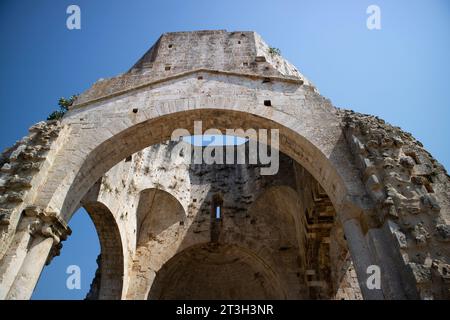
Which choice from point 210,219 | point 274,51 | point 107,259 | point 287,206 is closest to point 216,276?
point 210,219

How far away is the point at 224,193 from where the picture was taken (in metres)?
12.1

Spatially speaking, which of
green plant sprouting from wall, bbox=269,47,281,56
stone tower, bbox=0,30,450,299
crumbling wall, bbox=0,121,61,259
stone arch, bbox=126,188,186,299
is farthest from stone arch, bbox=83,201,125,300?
green plant sprouting from wall, bbox=269,47,281,56

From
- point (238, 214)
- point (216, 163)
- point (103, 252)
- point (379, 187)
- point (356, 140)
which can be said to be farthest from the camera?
point (216, 163)

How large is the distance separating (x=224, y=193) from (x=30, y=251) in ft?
26.9

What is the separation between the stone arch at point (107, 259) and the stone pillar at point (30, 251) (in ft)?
13.3

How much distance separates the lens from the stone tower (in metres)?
4.07

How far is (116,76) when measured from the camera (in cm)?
722

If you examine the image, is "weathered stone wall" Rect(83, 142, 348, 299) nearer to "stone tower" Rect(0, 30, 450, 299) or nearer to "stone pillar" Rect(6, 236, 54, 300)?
"stone tower" Rect(0, 30, 450, 299)

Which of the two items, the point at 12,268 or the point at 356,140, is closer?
the point at 12,268

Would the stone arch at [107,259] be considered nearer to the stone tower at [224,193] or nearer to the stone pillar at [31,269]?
the stone tower at [224,193]

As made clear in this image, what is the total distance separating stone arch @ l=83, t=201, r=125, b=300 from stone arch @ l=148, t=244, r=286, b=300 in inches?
47.9
